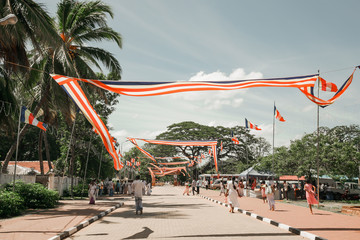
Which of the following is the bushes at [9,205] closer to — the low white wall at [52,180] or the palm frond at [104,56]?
the low white wall at [52,180]

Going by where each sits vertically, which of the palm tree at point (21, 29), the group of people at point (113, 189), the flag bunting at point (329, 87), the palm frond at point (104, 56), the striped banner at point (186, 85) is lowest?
the group of people at point (113, 189)

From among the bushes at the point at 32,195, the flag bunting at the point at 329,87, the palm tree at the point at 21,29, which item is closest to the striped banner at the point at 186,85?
the flag bunting at the point at 329,87

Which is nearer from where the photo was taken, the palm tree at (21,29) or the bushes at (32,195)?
the palm tree at (21,29)

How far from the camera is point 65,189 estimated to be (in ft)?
83.3

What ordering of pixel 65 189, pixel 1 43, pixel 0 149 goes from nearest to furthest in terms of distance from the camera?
pixel 1 43, pixel 65 189, pixel 0 149

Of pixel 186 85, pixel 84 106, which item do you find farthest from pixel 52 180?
pixel 186 85

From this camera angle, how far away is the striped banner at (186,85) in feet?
33.5

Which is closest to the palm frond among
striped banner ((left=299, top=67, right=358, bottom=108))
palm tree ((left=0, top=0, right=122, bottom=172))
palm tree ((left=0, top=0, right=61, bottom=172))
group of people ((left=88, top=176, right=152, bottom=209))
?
palm tree ((left=0, top=0, right=122, bottom=172))

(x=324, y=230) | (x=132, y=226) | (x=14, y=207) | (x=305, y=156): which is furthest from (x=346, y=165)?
(x=14, y=207)

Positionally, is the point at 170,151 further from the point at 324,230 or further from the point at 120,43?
the point at 324,230

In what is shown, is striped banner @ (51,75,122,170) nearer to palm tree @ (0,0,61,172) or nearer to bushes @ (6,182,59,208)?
palm tree @ (0,0,61,172)

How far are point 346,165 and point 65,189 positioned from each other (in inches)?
900

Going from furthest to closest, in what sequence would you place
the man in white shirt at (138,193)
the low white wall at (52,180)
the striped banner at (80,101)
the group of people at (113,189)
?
the low white wall at (52,180), the group of people at (113,189), the man in white shirt at (138,193), the striped banner at (80,101)

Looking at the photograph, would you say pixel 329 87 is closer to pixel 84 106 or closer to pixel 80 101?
pixel 84 106
